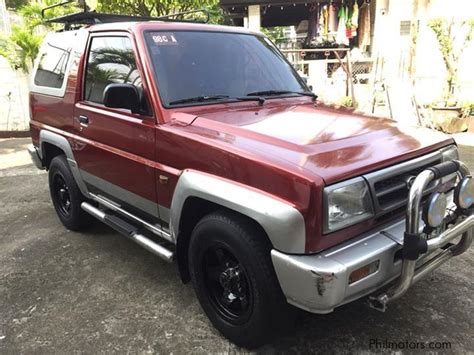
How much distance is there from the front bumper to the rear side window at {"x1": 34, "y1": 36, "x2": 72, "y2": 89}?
310 cm

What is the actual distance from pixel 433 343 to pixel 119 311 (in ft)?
6.88

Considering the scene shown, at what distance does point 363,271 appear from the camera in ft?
6.91

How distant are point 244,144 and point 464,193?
1.26 meters

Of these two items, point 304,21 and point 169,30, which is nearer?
point 169,30

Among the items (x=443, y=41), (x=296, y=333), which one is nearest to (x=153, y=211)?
(x=296, y=333)

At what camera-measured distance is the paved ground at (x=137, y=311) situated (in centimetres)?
268

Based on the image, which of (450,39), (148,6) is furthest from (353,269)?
(450,39)

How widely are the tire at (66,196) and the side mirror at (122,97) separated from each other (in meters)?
1.60

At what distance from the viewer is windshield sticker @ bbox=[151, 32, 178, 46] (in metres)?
3.13

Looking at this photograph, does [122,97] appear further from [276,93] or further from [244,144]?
[276,93]

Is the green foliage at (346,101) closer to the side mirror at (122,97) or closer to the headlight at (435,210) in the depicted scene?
the side mirror at (122,97)

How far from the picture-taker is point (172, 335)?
2773mm

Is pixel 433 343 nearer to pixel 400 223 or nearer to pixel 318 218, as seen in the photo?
pixel 400 223

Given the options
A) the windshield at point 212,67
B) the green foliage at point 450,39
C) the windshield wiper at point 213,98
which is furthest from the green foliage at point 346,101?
the windshield wiper at point 213,98
